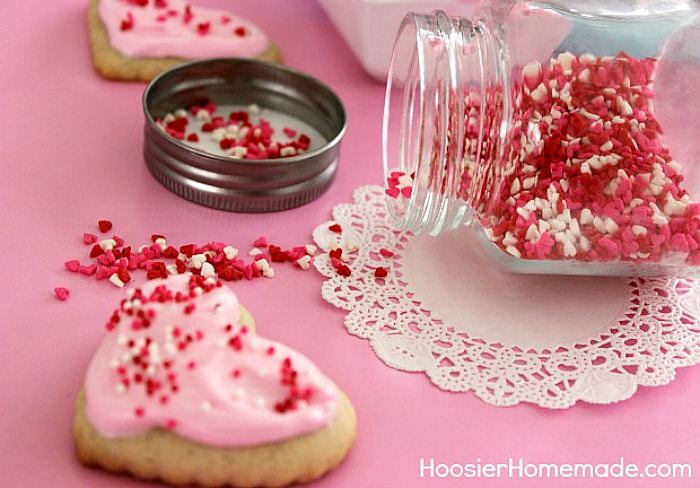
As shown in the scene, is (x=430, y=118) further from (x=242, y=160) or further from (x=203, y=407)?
(x=203, y=407)

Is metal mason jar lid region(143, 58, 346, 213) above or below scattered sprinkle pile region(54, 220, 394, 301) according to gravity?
above

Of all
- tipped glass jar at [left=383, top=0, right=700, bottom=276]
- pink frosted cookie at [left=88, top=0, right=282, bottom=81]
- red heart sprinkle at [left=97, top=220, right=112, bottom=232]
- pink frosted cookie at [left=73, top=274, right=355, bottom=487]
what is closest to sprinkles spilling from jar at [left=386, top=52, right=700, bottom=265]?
tipped glass jar at [left=383, top=0, right=700, bottom=276]

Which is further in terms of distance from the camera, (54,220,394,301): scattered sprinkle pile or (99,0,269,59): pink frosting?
(99,0,269,59): pink frosting

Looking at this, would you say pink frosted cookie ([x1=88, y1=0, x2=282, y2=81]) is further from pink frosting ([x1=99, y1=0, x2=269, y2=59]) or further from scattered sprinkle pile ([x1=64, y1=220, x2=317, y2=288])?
scattered sprinkle pile ([x1=64, y1=220, x2=317, y2=288])

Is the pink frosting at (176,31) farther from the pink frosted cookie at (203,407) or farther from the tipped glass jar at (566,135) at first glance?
the pink frosted cookie at (203,407)

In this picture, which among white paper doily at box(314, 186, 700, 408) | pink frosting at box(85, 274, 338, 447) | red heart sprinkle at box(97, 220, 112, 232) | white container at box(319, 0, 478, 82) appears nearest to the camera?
pink frosting at box(85, 274, 338, 447)

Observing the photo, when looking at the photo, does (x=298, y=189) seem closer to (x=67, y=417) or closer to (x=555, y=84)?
(x=555, y=84)

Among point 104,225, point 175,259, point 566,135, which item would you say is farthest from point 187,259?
point 566,135
